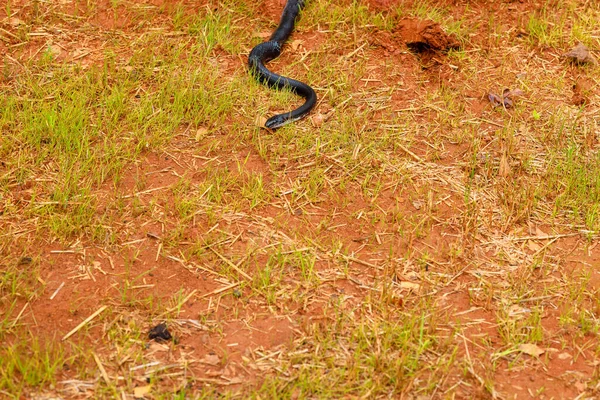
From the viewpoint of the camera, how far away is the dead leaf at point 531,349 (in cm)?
344

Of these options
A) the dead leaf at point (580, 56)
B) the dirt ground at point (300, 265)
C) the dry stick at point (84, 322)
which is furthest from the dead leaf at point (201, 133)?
the dead leaf at point (580, 56)

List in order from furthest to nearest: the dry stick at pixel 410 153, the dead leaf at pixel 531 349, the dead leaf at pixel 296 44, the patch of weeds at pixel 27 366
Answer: the dead leaf at pixel 296 44
the dry stick at pixel 410 153
the dead leaf at pixel 531 349
the patch of weeds at pixel 27 366

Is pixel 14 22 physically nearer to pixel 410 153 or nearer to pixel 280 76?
pixel 280 76

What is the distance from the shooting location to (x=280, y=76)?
200 inches

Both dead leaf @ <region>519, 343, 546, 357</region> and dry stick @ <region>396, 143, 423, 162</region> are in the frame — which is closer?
dead leaf @ <region>519, 343, 546, 357</region>

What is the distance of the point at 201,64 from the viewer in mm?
5141

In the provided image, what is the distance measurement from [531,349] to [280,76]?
254 cm

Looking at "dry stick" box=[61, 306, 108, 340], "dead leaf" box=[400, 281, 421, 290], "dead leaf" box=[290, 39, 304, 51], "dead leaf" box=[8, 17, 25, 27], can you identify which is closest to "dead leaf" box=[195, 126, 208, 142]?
"dead leaf" box=[290, 39, 304, 51]

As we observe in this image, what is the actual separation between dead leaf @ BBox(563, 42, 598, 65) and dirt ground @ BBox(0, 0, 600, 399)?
31 cm

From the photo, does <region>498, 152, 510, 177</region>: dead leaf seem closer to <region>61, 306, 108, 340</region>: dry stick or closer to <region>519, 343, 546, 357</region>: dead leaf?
<region>519, 343, 546, 357</region>: dead leaf

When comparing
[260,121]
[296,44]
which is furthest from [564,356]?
[296,44]

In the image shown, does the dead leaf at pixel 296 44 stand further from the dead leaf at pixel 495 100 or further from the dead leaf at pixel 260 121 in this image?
the dead leaf at pixel 495 100

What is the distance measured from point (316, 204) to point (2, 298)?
172cm

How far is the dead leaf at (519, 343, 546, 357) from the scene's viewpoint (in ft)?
11.3
